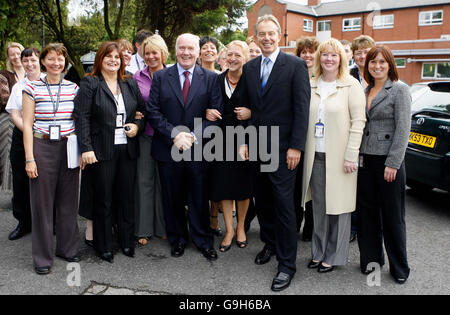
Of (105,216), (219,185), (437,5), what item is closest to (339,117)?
(219,185)

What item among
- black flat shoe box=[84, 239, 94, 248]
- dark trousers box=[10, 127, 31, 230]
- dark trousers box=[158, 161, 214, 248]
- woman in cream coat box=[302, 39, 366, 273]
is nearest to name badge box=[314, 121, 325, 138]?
woman in cream coat box=[302, 39, 366, 273]

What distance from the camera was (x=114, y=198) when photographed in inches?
163

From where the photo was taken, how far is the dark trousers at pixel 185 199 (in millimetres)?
4105

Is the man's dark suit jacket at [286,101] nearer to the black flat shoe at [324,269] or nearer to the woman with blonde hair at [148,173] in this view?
the black flat shoe at [324,269]

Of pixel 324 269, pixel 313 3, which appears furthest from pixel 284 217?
pixel 313 3

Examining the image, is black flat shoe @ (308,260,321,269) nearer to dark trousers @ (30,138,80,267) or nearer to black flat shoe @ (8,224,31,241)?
dark trousers @ (30,138,80,267)

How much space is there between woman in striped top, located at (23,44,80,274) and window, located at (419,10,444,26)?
4213cm

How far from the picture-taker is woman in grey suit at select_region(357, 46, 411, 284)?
11.1 ft

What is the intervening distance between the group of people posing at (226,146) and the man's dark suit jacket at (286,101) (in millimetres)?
10

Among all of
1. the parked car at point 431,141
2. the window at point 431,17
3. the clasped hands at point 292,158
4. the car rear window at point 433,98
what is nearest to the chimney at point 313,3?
the window at point 431,17

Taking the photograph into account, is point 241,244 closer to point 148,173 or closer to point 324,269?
point 324,269

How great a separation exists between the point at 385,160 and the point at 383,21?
43.0 meters

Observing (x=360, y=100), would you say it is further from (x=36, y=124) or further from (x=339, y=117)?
(x=36, y=124)

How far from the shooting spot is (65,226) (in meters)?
3.97
